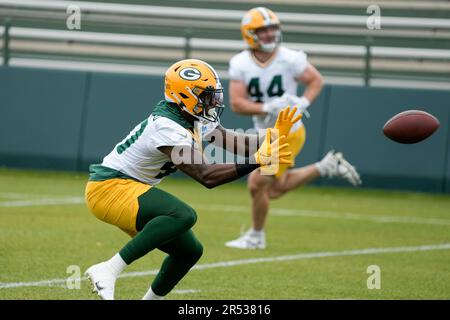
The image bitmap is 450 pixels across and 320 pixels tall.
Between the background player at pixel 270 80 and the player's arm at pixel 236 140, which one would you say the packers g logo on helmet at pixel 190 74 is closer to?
the player's arm at pixel 236 140

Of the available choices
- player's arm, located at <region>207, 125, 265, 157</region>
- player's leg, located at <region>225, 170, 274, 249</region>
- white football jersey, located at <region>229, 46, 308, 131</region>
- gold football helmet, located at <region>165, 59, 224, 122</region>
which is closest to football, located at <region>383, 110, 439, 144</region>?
player's arm, located at <region>207, 125, 265, 157</region>

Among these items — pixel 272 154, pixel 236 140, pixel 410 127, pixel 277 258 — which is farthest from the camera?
pixel 277 258

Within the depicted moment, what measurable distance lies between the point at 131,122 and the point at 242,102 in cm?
437

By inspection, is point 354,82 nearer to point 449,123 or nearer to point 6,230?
point 449,123

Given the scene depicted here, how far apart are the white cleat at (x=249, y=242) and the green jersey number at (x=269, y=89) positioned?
1471 mm

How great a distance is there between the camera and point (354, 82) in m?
14.3

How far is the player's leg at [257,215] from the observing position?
884 cm

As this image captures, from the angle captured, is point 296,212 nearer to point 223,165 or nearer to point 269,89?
point 269,89

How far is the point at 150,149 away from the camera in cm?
582

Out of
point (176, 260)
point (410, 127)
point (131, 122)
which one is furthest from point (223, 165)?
point (131, 122)

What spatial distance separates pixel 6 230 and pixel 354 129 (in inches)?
225

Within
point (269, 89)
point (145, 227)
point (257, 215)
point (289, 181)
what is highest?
point (269, 89)

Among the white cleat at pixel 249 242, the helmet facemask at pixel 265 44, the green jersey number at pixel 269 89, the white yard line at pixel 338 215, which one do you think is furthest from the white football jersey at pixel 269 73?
the white yard line at pixel 338 215
